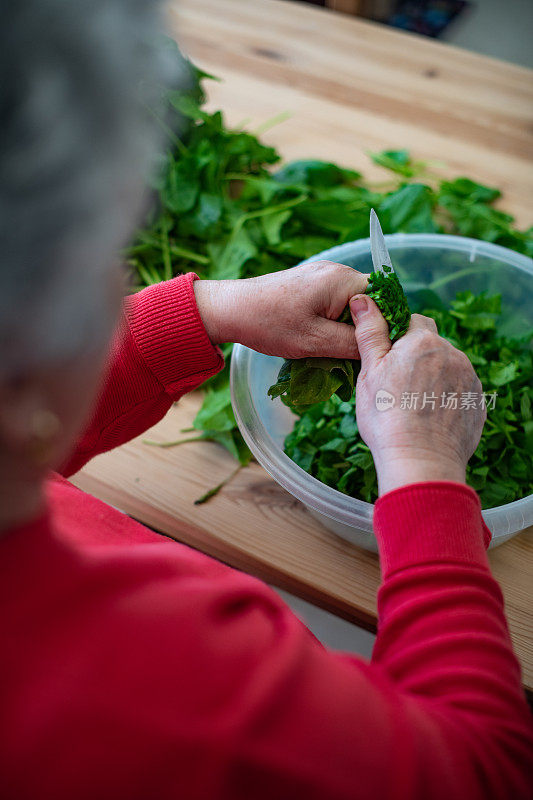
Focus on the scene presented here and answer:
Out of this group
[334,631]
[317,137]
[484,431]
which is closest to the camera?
[484,431]

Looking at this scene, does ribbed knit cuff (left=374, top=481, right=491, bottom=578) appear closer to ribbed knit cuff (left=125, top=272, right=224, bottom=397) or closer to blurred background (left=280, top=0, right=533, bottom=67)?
ribbed knit cuff (left=125, top=272, right=224, bottom=397)

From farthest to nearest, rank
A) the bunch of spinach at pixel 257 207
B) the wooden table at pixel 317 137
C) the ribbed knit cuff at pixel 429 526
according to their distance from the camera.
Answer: the bunch of spinach at pixel 257 207, the wooden table at pixel 317 137, the ribbed knit cuff at pixel 429 526

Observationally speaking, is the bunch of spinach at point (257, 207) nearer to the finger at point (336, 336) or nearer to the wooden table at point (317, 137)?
the wooden table at point (317, 137)

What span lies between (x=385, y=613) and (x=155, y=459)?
0.43 meters

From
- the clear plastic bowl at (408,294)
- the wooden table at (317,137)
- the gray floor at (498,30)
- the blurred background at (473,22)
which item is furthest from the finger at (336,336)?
the gray floor at (498,30)

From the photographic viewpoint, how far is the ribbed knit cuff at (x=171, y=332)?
701 mm

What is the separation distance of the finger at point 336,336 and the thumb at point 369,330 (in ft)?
0.05

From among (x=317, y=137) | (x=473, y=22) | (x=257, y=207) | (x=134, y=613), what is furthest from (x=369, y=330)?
(x=473, y=22)

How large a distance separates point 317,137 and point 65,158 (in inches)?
38.2

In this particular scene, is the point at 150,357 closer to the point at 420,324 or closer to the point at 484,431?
the point at 420,324

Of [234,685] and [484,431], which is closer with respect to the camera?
[234,685]

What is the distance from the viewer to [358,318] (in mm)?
649

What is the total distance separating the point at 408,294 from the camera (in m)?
0.90

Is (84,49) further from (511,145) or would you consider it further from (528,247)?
(511,145)
